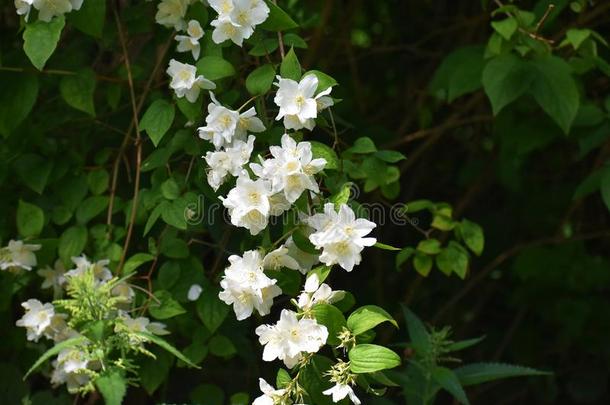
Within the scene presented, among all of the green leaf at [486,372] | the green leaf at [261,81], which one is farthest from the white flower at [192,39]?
the green leaf at [486,372]

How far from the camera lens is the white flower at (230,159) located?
167 centimetres

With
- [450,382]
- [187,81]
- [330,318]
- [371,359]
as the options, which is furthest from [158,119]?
[450,382]

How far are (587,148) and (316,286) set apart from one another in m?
1.00

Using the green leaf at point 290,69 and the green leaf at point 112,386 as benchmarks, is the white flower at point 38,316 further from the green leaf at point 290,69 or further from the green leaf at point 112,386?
the green leaf at point 290,69

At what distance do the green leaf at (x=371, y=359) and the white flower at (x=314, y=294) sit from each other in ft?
0.33

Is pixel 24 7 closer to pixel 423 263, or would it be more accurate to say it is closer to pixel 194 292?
pixel 194 292

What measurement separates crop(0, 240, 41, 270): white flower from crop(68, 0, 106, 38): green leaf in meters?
0.49

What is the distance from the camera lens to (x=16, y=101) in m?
2.02

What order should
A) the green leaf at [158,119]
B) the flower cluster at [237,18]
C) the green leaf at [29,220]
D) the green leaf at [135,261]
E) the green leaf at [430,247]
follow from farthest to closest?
1. the green leaf at [430,247]
2. the green leaf at [29,220]
3. the green leaf at [135,261]
4. the green leaf at [158,119]
5. the flower cluster at [237,18]

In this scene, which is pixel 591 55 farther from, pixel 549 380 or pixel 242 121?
pixel 549 380

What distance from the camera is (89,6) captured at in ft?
6.10

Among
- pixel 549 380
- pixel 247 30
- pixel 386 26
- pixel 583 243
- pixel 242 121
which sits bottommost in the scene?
pixel 549 380

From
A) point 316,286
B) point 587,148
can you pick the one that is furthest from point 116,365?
point 587,148

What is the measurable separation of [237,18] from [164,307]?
0.62m
